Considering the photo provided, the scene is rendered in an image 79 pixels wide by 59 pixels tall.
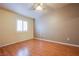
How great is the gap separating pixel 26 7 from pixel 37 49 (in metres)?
0.92

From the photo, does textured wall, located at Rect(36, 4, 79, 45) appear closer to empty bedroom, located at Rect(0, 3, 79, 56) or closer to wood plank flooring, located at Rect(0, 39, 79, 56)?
empty bedroom, located at Rect(0, 3, 79, 56)

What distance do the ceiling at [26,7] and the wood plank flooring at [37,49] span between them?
1.97ft

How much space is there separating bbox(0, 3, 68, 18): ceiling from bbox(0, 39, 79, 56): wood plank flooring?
1.97 feet

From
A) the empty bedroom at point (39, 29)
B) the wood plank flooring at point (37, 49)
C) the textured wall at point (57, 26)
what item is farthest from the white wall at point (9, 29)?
the textured wall at point (57, 26)

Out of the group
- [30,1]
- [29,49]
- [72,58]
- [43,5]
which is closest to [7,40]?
[29,49]

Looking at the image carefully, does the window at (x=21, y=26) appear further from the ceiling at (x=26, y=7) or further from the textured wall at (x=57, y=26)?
the textured wall at (x=57, y=26)

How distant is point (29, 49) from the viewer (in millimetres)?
1894

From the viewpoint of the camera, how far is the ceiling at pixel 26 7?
1.74 meters

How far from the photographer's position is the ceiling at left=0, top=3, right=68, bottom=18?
174 centimetres

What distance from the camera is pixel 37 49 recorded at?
6.34 feet

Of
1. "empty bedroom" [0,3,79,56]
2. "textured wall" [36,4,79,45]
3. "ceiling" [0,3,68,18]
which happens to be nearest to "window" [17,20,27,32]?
"empty bedroom" [0,3,79,56]

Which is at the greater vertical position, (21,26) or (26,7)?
(26,7)

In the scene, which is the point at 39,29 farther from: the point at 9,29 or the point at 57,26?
the point at 9,29

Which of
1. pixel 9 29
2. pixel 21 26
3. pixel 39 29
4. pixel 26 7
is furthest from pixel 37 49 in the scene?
pixel 26 7
